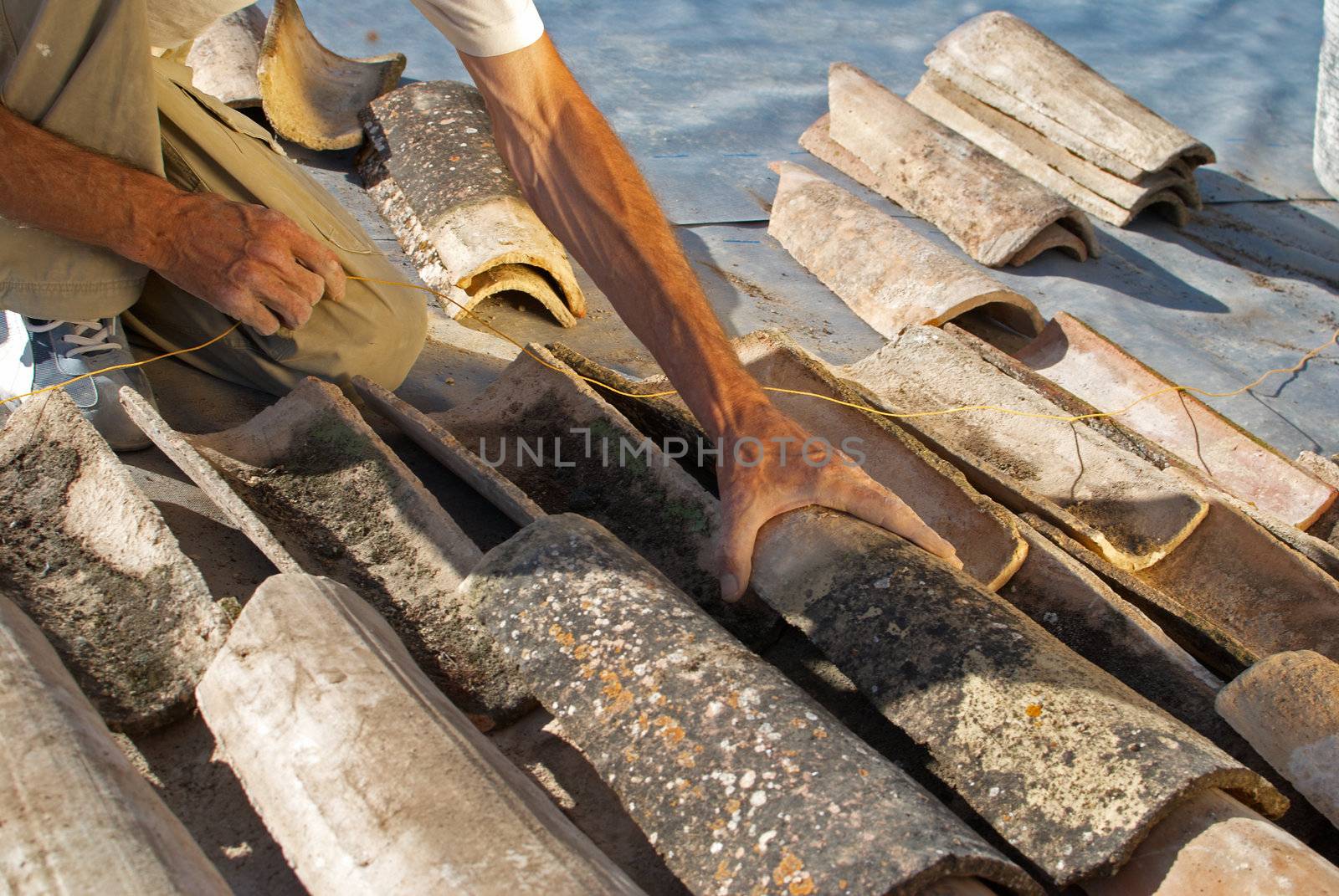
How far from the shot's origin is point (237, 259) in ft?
8.77

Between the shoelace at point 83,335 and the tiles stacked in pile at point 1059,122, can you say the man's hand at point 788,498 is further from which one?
the tiles stacked in pile at point 1059,122

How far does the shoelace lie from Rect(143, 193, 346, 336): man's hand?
289 mm

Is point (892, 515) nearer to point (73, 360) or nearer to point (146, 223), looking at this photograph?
point (146, 223)

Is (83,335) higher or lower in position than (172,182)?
lower

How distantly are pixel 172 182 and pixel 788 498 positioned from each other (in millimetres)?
1971

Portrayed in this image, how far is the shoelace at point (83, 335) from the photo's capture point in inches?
113

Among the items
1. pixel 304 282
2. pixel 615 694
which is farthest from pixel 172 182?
pixel 615 694

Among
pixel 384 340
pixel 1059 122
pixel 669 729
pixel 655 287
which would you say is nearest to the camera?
pixel 669 729

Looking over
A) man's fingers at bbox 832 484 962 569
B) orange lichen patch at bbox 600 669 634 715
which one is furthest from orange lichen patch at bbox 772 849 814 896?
man's fingers at bbox 832 484 962 569

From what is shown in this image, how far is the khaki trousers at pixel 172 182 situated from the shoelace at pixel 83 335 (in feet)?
0.13

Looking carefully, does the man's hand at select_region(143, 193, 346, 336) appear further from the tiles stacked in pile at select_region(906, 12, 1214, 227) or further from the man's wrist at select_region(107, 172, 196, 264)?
the tiles stacked in pile at select_region(906, 12, 1214, 227)

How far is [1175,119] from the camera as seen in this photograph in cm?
655

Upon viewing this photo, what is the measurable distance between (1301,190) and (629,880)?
6209mm

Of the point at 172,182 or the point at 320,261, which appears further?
the point at 172,182
